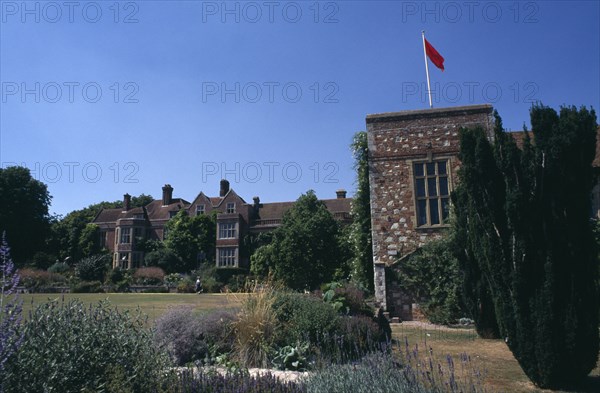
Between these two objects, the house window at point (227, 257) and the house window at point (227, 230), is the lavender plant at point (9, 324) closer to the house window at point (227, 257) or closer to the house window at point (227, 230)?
the house window at point (227, 257)

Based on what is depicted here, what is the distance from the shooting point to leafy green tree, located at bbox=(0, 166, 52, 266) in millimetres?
45438

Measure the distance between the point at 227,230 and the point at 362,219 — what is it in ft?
100

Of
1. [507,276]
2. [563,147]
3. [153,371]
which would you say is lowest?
[153,371]

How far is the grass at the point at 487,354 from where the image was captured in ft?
18.6

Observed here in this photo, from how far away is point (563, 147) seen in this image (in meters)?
5.56

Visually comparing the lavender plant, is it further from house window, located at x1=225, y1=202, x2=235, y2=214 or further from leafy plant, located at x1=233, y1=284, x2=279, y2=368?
house window, located at x1=225, y1=202, x2=235, y2=214

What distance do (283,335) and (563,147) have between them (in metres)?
5.24

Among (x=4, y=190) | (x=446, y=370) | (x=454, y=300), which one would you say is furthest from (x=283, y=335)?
(x=4, y=190)

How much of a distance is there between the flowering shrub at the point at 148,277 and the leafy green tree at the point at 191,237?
753cm

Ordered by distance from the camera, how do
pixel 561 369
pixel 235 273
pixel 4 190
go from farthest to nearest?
1. pixel 4 190
2. pixel 235 273
3. pixel 561 369

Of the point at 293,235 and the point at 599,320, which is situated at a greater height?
the point at 293,235

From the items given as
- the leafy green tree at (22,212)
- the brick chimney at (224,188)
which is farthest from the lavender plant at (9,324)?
the leafy green tree at (22,212)

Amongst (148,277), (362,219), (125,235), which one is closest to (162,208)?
(125,235)

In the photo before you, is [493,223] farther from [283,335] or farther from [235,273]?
[235,273]
